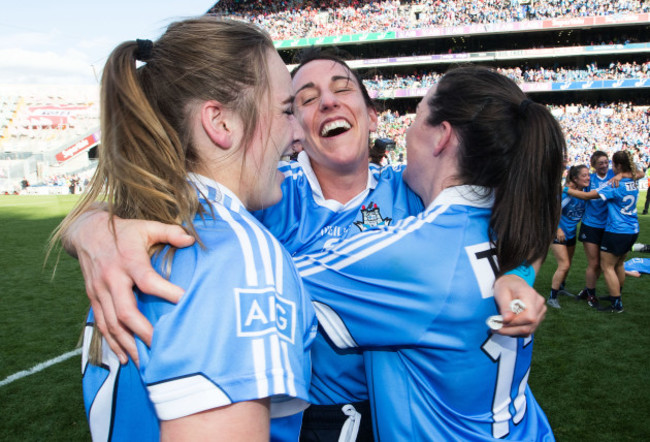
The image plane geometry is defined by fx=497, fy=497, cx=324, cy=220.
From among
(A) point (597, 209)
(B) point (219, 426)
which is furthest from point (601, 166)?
(B) point (219, 426)

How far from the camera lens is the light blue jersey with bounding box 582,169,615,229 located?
706 centimetres

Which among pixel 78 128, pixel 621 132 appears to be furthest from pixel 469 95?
pixel 78 128

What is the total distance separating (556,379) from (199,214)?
4.69 m

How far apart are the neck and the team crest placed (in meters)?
0.23

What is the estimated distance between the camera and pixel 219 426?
807 mm

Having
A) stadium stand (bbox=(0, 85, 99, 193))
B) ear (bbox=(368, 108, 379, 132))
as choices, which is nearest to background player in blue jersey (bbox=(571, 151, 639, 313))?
ear (bbox=(368, 108, 379, 132))

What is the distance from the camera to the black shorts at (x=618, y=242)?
265 inches

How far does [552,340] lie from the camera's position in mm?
5727

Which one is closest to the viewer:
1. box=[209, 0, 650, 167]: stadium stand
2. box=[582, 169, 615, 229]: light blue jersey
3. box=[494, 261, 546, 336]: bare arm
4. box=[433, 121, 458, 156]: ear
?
box=[494, 261, 546, 336]: bare arm

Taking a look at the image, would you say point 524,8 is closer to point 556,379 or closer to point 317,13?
point 317,13

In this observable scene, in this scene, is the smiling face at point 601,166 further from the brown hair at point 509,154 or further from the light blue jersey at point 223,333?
the light blue jersey at point 223,333

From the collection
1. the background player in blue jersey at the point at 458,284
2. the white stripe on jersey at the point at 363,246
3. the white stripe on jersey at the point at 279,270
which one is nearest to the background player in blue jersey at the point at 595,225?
the background player in blue jersey at the point at 458,284

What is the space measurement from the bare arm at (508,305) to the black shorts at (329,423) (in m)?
0.58

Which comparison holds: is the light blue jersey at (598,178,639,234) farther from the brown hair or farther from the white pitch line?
the white pitch line
